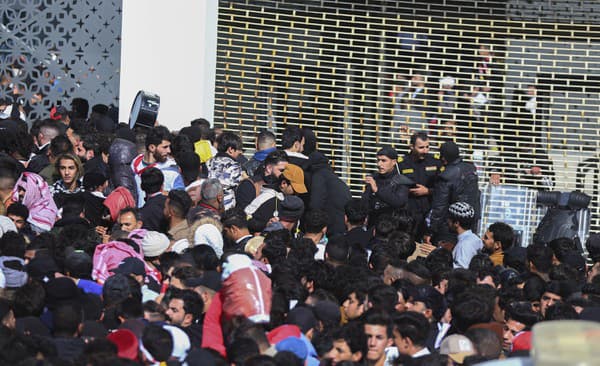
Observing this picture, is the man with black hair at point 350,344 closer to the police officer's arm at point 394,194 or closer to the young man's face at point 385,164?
the police officer's arm at point 394,194

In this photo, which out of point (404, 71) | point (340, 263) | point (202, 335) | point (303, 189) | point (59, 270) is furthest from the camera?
point (404, 71)

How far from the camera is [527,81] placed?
17703mm

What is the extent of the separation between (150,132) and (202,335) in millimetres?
4506

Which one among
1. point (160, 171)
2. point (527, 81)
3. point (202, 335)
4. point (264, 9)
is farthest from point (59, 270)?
point (527, 81)

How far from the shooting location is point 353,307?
29.1 ft

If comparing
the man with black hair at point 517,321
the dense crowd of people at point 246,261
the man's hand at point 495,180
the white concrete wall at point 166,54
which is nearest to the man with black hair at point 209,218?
the dense crowd of people at point 246,261

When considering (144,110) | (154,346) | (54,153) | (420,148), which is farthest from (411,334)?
(144,110)

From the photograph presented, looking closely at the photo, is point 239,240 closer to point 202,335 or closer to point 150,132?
point 150,132

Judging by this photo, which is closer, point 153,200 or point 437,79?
point 153,200

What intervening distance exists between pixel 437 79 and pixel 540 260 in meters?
6.95

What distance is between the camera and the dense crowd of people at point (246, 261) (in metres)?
7.69

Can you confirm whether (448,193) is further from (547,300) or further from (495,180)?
(547,300)

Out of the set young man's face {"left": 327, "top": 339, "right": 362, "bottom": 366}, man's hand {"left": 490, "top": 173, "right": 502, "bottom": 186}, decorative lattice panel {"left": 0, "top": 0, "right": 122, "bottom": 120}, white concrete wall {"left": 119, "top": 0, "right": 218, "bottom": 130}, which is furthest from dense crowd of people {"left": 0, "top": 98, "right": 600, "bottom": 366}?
man's hand {"left": 490, "top": 173, "right": 502, "bottom": 186}

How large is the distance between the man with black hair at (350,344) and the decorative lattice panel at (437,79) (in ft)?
31.5
